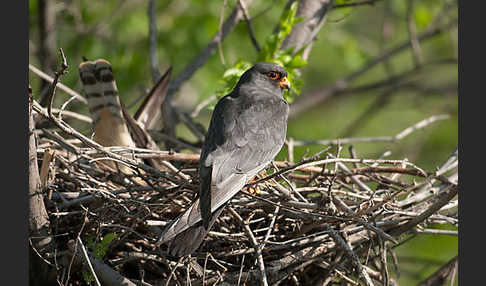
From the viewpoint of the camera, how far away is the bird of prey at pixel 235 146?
3.31 metres

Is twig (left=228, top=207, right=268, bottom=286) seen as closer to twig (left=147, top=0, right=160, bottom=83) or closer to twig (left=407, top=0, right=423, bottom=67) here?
twig (left=147, top=0, right=160, bottom=83)

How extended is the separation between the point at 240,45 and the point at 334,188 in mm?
3159

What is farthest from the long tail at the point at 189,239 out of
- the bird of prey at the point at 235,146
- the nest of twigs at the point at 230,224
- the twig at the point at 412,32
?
the twig at the point at 412,32

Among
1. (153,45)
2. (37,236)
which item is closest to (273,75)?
(153,45)

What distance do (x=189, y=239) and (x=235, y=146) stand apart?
0.75m

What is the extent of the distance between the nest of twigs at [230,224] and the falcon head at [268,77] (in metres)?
0.77

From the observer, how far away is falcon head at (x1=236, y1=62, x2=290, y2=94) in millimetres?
4496

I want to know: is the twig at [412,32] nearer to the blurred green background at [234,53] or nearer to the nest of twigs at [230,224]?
the blurred green background at [234,53]

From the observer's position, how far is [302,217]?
364cm

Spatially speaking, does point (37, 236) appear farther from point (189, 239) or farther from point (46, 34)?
point (46, 34)

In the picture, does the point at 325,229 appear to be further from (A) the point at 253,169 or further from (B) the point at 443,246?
(B) the point at 443,246

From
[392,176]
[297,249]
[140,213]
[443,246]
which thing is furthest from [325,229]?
[443,246]

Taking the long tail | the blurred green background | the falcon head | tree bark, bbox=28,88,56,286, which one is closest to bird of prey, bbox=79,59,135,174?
the blurred green background

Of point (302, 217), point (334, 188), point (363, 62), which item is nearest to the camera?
Result: point (302, 217)
